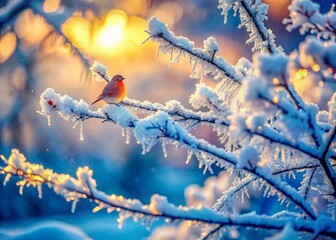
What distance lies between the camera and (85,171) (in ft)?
3.35

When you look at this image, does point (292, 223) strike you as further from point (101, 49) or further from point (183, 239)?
point (101, 49)

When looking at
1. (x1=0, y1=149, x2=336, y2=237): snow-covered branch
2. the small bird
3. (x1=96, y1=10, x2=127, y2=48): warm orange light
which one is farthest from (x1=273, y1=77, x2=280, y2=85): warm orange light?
(x1=96, y1=10, x2=127, y2=48): warm orange light

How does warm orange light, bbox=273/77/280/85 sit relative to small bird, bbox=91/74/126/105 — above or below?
below

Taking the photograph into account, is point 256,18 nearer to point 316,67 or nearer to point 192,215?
point 316,67

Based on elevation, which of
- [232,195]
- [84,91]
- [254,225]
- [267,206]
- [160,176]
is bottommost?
[254,225]

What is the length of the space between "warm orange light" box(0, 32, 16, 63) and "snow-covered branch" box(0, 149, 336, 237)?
3.67 metres

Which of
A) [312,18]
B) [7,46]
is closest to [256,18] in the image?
[312,18]

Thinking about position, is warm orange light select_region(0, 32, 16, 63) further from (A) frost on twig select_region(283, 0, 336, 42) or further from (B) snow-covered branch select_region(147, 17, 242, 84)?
(A) frost on twig select_region(283, 0, 336, 42)

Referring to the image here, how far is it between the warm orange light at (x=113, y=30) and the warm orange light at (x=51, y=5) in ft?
1.81

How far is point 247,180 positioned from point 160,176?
6.48 m

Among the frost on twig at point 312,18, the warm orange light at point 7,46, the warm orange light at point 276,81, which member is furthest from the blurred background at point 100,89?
the warm orange light at point 276,81

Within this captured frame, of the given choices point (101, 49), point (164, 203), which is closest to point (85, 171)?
point (164, 203)

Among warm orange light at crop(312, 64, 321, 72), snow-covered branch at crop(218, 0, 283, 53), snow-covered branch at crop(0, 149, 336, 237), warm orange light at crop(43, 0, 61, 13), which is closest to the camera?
warm orange light at crop(312, 64, 321, 72)

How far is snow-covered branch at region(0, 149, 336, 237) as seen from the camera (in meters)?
1.02
